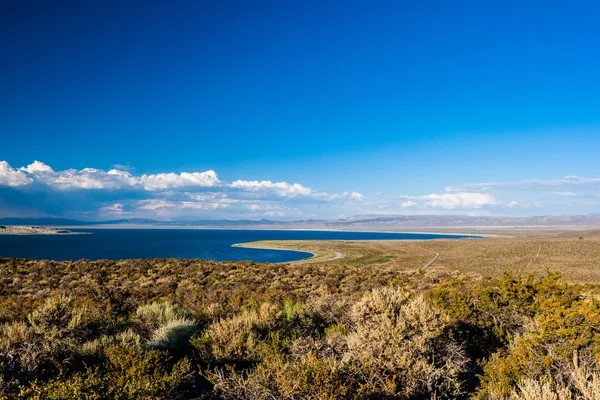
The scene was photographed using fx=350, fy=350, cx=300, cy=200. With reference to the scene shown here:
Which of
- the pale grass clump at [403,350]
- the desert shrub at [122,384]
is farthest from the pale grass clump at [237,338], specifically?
the pale grass clump at [403,350]

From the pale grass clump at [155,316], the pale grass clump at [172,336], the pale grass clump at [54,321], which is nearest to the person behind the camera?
the pale grass clump at [54,321]

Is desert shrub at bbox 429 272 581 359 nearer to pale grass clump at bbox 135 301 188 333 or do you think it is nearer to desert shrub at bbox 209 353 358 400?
desert shrub at bbox 209 353 358 400

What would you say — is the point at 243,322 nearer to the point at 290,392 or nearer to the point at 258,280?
the point at 290,392

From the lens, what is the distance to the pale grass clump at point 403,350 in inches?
256

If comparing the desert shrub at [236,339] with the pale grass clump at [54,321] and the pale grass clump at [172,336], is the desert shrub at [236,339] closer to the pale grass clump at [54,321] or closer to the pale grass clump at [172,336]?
the pale grass clump at [172,336]

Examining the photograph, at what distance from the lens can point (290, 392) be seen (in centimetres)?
506

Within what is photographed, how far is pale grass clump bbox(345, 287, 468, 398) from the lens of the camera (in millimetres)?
6492

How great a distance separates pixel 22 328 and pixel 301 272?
25118 mm

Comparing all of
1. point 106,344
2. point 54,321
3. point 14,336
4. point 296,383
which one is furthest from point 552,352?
point 14,336

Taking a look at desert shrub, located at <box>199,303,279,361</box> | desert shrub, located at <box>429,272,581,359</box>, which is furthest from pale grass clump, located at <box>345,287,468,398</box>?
desert shrub, located at <box>199,303,279,361</box>

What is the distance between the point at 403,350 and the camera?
275 inches

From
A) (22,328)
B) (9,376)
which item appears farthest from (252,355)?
(22,328)

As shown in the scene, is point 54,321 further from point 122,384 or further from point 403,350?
point 403,350

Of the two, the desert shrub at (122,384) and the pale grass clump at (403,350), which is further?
the pale grass clump at (403,350)
